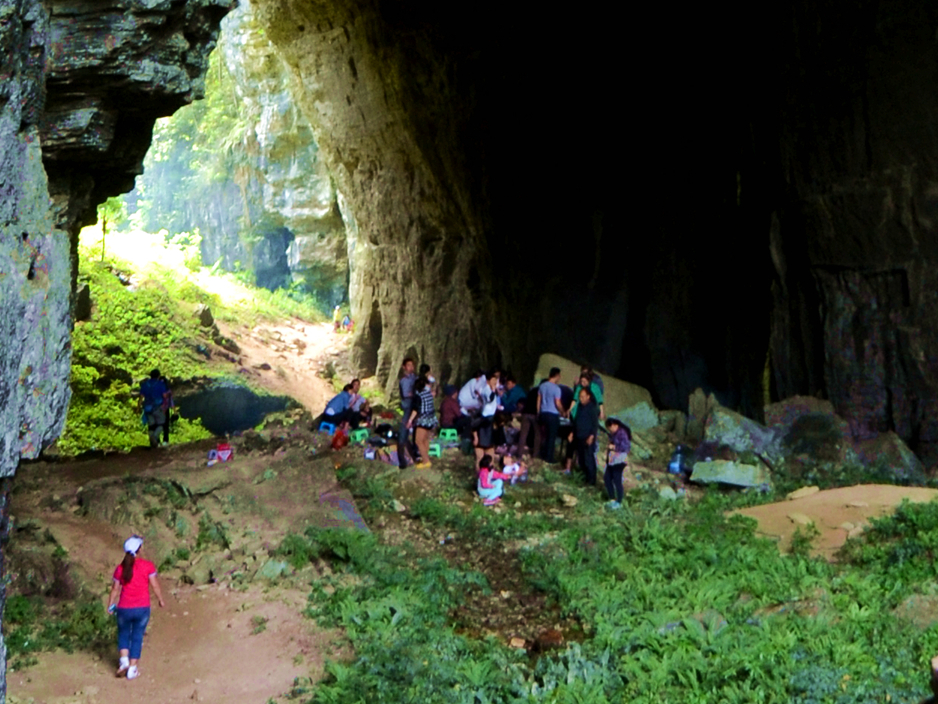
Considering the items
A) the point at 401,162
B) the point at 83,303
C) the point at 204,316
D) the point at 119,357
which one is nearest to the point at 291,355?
the point at 204,316

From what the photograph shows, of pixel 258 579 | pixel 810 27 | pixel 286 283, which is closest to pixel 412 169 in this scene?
pixel 810 27

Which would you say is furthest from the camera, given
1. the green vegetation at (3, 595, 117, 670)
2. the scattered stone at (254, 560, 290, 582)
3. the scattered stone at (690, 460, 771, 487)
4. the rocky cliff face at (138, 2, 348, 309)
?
the rocky cliff face at (138, 2, 348, 309)

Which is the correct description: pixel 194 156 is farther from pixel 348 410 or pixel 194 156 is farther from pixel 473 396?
pixel 473 396

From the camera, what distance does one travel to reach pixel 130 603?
718 cm

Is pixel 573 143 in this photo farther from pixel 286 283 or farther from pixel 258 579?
pixel 286 283

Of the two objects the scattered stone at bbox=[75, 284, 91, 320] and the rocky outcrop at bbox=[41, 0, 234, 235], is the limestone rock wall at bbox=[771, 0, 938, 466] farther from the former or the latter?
the scattered stone at bbox=[75, 284, 91, 320]

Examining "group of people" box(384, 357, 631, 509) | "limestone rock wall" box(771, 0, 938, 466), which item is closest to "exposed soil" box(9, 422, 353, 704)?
"group of people" box(384, 357, 631, 509)

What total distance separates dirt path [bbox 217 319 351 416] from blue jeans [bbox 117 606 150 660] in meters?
16.7

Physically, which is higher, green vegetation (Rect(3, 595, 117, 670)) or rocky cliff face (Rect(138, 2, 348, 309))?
rocky cliff face (Rect(138, 2, 348, 309))

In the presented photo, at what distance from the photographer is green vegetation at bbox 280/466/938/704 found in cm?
702

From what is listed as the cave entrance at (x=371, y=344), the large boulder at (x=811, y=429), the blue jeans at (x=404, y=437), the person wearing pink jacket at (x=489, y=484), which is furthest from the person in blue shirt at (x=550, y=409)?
the cave entrance at (x=371, y=344)

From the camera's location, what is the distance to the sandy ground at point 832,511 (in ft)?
33.2

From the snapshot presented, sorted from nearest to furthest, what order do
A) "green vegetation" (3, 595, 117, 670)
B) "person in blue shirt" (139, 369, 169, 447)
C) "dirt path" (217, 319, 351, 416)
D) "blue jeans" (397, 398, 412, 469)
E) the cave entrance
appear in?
1. "green vegetation" (3, 595, 117, 670)
2. "blue jeans" (397, 398, 412, 469)
3. "person in blue shirt" (139, 369, 169, 447)
4. the cave entrance
5. "dirt path" (217, 319, 351, 416)

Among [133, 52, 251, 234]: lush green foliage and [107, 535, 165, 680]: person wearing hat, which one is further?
[133, 52, 251, 234]: lush green foliage
